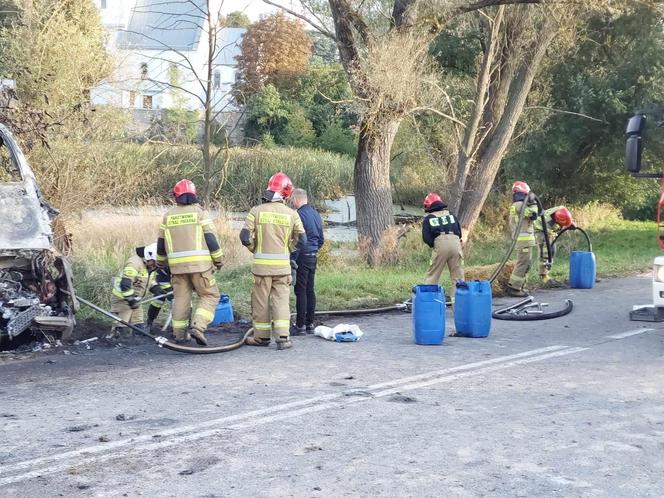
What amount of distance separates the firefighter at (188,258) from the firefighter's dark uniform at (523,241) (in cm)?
613

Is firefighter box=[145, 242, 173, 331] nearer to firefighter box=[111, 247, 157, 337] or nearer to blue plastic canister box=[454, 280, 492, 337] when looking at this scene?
firefighter box=[111, 247, 157, 337]

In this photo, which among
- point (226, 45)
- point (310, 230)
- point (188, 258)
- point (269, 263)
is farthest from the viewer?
point (226, 45)

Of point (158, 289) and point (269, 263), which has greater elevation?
point (269, 263)

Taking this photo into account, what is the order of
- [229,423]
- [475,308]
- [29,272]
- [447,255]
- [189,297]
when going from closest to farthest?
1. [229,423]
2. [29,272]
3. [189,297]
4. [475,308]
5. [447,255]

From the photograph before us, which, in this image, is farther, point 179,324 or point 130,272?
point 130,272

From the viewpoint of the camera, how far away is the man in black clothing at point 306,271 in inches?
405

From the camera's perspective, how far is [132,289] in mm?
9602

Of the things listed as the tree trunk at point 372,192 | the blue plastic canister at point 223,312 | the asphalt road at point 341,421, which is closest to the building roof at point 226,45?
the tree trunk at point 372,192

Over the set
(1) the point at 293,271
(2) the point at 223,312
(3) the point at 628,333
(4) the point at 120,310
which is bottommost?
(3) the point at 628,333

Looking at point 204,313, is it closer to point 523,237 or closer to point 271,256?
point 271,256

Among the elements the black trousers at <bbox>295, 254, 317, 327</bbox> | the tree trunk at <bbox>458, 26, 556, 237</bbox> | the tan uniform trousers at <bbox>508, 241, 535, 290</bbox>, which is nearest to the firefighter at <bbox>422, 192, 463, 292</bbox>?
the tan uniform trousers at <bbox>508, 241, 535, 290</bbox>

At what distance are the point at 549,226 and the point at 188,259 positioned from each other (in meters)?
8.20

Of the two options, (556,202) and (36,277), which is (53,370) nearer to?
(36,277)

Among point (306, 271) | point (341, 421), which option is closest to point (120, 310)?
point (306, 271)
